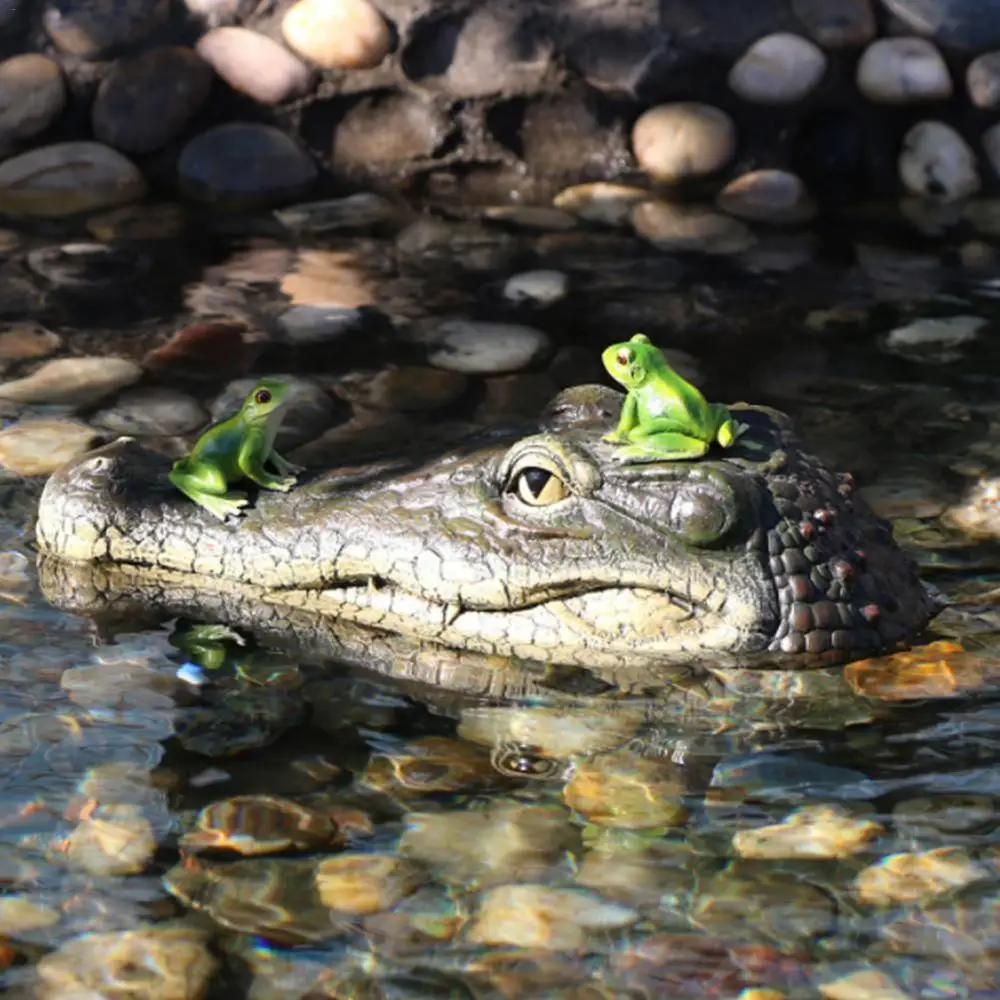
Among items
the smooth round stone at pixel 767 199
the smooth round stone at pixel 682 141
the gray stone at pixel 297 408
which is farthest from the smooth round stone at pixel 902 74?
the gray stone at pixel 297 408

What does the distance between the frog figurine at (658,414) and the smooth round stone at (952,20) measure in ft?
20.9

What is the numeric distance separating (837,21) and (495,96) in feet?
7.26

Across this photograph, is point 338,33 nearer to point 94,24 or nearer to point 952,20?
point 94,24

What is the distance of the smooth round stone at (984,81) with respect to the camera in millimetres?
10633

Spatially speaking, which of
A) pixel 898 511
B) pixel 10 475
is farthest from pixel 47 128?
pixel 898 511

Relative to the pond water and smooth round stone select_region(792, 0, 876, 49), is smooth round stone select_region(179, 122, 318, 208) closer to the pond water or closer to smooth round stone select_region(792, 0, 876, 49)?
the pond water

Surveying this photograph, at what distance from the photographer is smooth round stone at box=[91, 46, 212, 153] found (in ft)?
33.1

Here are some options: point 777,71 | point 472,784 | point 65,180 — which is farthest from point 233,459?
point 777,71

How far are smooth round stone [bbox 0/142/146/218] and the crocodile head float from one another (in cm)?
464

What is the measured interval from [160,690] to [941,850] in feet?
7.33

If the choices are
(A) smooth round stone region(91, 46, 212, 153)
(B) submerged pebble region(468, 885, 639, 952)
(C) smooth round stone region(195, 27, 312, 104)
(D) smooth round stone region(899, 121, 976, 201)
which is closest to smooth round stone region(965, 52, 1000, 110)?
(D) smooth round stone region(899, 121, 976, 201)

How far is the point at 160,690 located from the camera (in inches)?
198

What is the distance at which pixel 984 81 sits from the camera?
1065 cm

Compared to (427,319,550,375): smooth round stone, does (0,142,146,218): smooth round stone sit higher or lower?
higher
